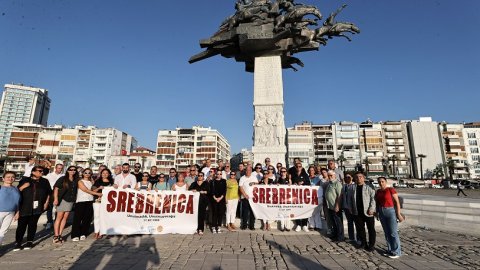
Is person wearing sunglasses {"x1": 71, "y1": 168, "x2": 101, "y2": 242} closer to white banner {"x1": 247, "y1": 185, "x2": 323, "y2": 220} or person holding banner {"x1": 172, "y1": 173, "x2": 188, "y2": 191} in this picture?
person holding banner {"x1": 172, "y1": 173, "x2": 188, "y2": 191}

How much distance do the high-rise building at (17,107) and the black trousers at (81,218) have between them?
158198 mm

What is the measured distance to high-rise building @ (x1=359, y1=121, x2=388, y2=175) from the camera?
A: 76.2 m

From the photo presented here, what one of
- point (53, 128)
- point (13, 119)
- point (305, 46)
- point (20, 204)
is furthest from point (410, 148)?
point (13, 119)

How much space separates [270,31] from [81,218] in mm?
11343

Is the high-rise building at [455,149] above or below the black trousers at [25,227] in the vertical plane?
above

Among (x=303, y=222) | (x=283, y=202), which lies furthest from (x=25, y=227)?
(x=303, y=222)

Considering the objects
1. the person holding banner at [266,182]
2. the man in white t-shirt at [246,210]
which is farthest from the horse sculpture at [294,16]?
the man in white t-shirt at [246,210]

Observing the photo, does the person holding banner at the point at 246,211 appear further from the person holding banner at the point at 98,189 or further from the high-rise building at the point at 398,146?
the high-rise building at the point at 398,146

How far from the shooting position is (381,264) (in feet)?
14.9

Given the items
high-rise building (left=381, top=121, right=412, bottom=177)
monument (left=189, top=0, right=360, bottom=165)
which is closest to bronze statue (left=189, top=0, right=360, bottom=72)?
monument (left=189, top=0, right=360, bottom=165)

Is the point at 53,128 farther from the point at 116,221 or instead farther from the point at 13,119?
the point at 116,221

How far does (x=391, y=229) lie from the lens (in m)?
5.13

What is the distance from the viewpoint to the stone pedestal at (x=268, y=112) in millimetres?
12836

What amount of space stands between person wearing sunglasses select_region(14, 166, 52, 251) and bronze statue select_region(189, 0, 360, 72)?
1067 cm
